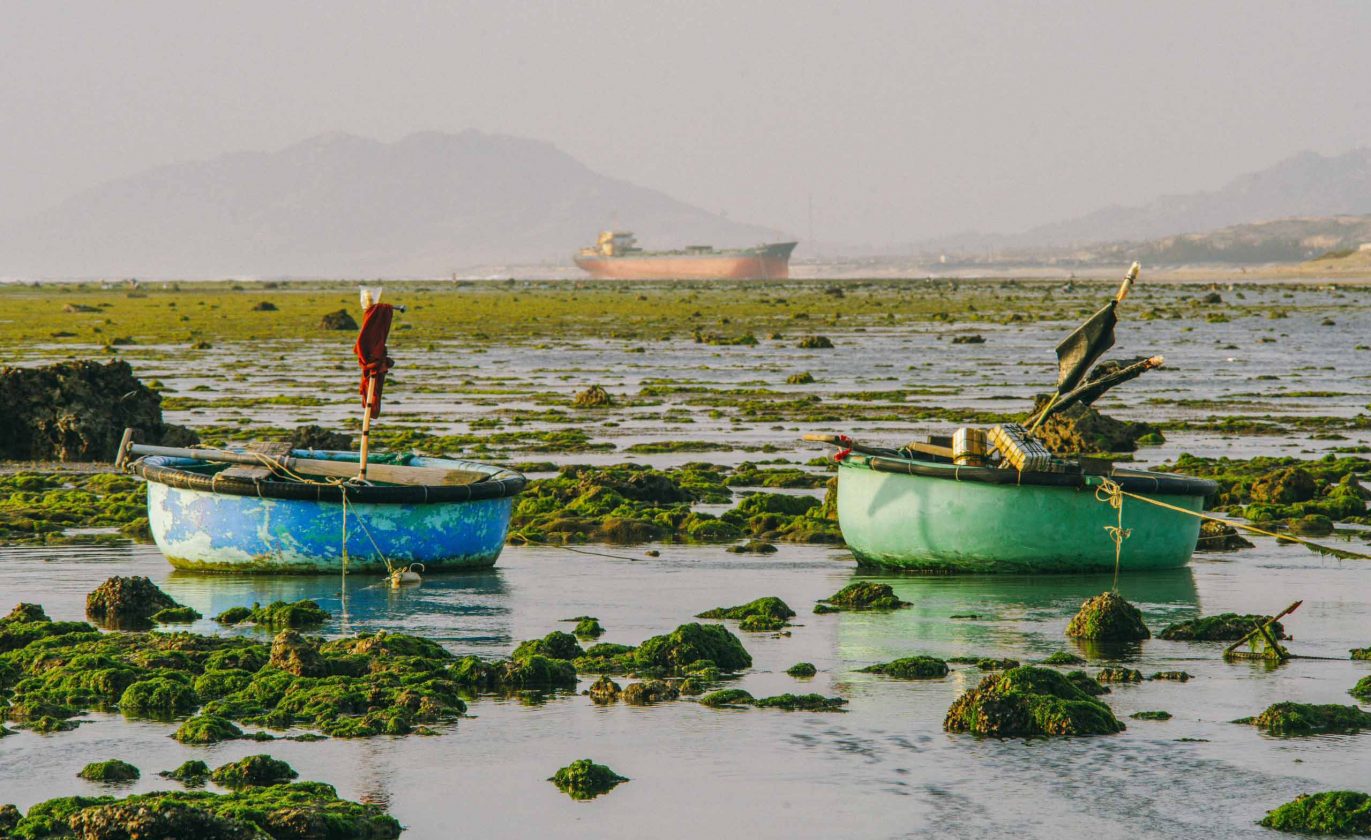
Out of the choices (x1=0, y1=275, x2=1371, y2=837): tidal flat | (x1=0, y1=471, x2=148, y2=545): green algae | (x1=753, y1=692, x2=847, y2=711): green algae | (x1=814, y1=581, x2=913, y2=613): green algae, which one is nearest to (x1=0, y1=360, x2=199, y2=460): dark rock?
(x1=0, y1=275, x2=1371, y2=837): tidal flat

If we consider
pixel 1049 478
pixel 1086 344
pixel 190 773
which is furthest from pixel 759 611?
pixel 190 773

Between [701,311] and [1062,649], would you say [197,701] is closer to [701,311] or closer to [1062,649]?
[1062,649]

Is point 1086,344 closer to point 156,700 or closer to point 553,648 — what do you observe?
point 553,648

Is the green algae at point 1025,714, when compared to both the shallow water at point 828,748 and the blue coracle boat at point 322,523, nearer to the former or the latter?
the shallow water at point 828,748

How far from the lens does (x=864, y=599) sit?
1438cm

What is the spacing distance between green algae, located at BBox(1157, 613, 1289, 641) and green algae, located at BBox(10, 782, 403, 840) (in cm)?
679

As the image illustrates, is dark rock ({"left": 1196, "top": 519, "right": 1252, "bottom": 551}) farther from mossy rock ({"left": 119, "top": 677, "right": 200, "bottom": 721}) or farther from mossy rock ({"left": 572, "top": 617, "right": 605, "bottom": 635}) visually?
mossy rock ({"left": 119, "top": 677, "right": 200, "bottom": 721})

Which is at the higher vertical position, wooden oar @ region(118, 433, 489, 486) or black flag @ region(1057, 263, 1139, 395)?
black flag @ region(1057, 263, 1139, 395)

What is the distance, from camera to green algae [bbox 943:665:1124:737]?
404 inches

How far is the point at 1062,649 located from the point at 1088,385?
439cm

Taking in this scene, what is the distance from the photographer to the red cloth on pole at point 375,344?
50.4ft

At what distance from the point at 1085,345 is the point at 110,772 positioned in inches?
398

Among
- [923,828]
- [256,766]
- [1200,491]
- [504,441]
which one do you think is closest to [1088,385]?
[1200,491]

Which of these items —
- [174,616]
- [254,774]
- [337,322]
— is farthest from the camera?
[337,322]
